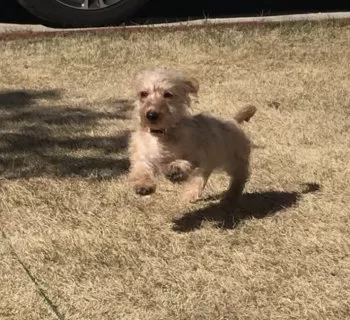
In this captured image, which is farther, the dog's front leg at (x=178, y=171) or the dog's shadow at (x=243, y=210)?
the dog's shadow at (x=243, y=210)

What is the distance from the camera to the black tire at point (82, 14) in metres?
7.63

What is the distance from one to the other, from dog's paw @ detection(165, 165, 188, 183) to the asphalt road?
4.70 metres

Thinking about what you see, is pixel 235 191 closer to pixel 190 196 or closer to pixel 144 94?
pixel 190 196

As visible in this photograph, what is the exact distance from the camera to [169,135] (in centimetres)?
392

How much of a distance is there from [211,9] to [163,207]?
479 cm

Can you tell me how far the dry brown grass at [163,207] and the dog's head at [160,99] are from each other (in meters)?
0.55

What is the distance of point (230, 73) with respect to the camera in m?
7.04

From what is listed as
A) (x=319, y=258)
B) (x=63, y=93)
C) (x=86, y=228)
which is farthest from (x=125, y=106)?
(x=319, y=258)

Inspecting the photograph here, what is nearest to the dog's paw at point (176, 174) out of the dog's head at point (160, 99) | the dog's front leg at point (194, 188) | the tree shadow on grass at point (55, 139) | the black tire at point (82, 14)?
the dog's head at point (160, 99)

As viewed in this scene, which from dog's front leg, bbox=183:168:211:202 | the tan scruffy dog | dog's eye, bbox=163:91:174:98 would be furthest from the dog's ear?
dog's front leg, bbox=183:168:211:202

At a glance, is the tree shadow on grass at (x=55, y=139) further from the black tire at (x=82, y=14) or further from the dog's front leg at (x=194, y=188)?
the black tire at (x=82, y=14)

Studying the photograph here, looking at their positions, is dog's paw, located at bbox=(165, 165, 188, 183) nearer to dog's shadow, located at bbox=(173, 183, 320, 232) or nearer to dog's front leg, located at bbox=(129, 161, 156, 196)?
dog's front leg, located at bbox=(129, 161, 156, 196)

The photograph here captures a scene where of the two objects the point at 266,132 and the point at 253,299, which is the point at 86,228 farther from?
the point at 266,132

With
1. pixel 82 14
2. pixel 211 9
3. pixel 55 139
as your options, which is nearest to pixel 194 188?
pixel 55 139
